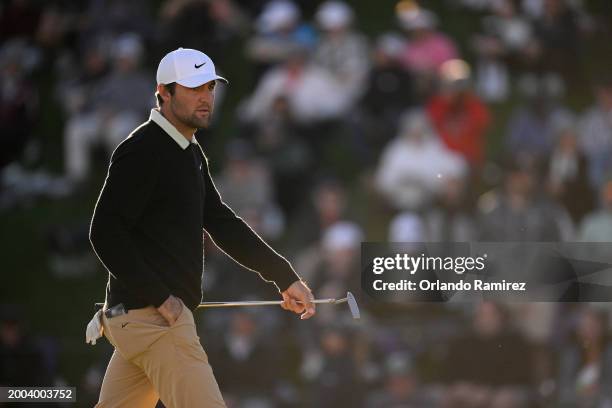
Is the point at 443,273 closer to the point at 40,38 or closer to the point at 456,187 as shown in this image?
the point at 456,187

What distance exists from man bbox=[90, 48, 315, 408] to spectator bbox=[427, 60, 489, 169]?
632 cm

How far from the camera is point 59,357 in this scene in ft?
35.1

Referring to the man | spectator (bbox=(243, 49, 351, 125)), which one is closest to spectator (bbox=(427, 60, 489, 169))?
spectator (bbox=(243, 49, 351, 125))

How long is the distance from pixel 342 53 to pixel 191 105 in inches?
268

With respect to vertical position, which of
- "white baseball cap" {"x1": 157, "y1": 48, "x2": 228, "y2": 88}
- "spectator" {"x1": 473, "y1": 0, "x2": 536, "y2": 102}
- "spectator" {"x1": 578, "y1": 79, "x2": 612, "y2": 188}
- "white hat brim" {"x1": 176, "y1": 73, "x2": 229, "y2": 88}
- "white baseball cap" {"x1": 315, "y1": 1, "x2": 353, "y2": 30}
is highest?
"white baseball cap" {"x1": 315, "y1": 1, "x2": 353, "y2": 30}

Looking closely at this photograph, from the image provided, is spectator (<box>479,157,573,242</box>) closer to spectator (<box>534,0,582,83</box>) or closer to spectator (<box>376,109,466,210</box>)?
spectator (<box>376,109,466,210</box>)

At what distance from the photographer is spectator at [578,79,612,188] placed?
37.6 ft

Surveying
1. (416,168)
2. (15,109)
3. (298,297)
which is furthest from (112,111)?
A: (298,297)

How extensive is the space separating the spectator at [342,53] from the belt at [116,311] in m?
6.80

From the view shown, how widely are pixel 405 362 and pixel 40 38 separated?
5.32 metres

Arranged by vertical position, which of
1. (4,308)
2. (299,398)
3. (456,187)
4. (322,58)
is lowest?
(299,398)

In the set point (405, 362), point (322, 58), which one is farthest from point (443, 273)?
point (322, 58)

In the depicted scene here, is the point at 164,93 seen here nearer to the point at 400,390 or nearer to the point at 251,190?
the point at 400,390

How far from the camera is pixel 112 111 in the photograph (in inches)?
484
